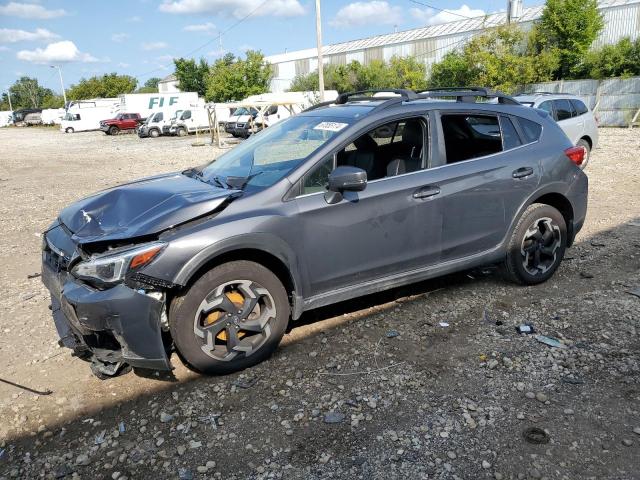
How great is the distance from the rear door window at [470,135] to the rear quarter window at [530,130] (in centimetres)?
27

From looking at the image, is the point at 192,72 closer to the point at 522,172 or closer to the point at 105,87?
the point at 105,87

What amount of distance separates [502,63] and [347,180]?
102 ft

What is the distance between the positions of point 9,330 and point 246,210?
101 inches

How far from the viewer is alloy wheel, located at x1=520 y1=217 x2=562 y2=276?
15.5 feet

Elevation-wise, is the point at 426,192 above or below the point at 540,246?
above

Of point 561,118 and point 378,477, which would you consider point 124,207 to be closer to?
point 378,477

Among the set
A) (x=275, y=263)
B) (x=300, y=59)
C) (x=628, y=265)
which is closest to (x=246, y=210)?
(x=275, y=263)

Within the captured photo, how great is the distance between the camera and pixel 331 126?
13.2 feet

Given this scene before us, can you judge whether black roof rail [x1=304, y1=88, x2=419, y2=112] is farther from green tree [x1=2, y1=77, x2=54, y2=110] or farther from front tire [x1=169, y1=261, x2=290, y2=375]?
green tree [x1=2, y1=77, x2=54, y2=110]

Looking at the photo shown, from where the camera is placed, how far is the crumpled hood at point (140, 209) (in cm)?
325

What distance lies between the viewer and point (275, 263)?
3568 mm

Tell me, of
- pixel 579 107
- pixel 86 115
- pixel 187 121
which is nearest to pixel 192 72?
pixel 86 115

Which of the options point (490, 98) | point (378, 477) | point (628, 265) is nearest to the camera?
point (378, 477)

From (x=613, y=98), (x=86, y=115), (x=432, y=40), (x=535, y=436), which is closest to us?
(x=535, y=436)
